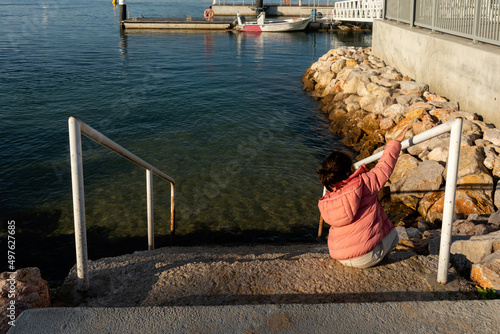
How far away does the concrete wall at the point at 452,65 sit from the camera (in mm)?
9008

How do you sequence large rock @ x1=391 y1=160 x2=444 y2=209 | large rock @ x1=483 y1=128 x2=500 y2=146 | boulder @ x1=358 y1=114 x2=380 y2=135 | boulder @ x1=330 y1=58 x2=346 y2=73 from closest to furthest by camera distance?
large rock @ x1=391 y1=160 x2=444 y2=209 → large rock @ x1=483 y1=128 x2=500 y2=146 → boulder @ x1=358 y1=114 x2=380 y2=135 → boulder @ x1=330 y1=58 x2=346 y2=73

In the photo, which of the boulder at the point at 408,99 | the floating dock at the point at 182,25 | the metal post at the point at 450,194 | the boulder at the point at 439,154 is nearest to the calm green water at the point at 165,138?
the boulder at the point at 408,99

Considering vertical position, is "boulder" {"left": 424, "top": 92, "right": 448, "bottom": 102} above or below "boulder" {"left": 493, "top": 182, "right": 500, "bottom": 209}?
above

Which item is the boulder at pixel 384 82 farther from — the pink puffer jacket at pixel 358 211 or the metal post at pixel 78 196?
the metal post at pixel 78 196

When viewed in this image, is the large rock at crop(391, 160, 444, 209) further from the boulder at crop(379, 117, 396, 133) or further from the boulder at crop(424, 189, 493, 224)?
the boulder at crop(379, 117, 396, 133)

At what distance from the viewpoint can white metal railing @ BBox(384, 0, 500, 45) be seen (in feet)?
29.8

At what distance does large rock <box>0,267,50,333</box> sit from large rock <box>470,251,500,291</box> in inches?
123

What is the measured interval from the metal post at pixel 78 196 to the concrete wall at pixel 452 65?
7998 millimetres

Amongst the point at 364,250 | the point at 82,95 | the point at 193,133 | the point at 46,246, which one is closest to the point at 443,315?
the point at 364,250

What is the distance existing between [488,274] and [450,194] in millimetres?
821

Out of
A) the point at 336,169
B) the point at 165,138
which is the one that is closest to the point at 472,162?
the point at 336,169

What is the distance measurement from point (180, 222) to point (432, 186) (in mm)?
4314

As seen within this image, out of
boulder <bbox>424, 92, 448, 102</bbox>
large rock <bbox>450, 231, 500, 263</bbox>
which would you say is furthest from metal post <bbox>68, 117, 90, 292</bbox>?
boulder <bbox>424, 92, 448, 102</bbox>

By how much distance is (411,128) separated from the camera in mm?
10211
